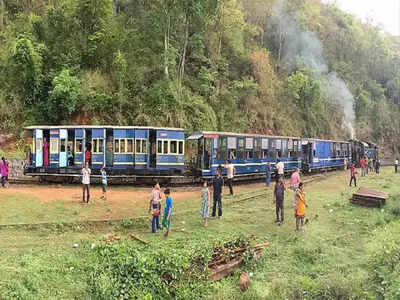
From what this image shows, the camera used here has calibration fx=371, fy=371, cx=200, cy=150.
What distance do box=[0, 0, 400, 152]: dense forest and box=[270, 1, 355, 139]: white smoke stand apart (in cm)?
35

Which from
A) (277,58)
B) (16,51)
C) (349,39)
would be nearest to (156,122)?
(16,51)

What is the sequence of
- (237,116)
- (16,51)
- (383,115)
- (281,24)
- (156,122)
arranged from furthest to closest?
(383,115) < (281,24) < (237,116) < (156,122) < (16,51)

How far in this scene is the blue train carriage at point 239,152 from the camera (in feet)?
72.0

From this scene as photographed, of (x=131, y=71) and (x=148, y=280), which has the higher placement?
(x=131, y=71)

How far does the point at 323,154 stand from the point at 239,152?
1364cm

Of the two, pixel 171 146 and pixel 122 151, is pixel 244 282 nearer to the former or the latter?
pixel 171 146

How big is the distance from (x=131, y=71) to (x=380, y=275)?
25.3 meters

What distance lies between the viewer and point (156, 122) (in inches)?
1135

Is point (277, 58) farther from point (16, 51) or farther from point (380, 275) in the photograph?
point (380, 275)

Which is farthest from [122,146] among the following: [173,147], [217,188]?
[217,188]

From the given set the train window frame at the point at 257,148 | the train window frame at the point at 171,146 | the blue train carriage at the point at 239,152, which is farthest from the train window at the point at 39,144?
the train window frame at the point at 257,148

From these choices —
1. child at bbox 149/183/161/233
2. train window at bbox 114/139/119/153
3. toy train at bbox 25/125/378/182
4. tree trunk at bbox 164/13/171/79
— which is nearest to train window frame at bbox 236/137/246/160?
toy train at bbox 25/125/378/182

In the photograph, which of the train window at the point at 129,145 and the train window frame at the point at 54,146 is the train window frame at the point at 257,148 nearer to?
the train window at the point at 129,145

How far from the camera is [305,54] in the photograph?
58562mm
